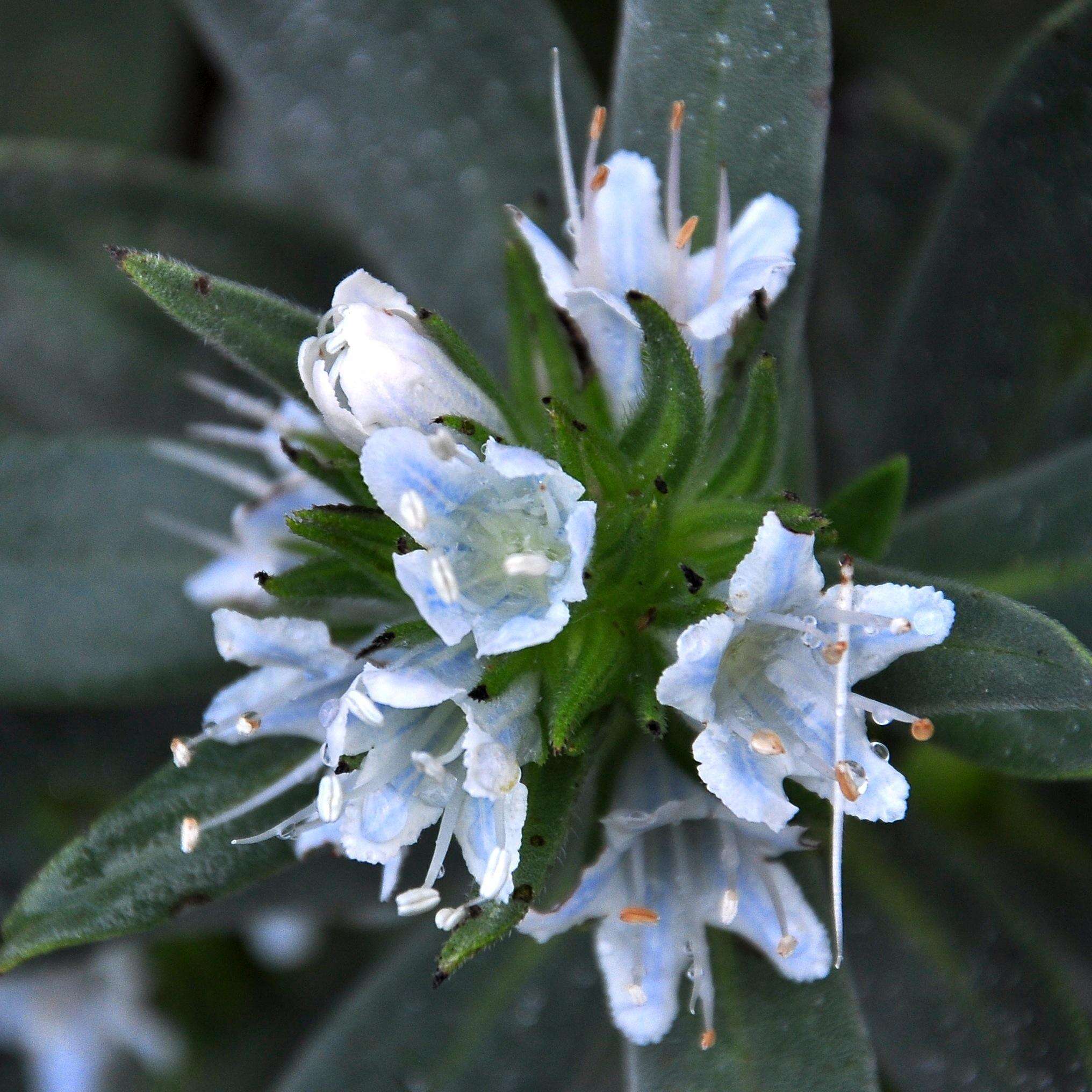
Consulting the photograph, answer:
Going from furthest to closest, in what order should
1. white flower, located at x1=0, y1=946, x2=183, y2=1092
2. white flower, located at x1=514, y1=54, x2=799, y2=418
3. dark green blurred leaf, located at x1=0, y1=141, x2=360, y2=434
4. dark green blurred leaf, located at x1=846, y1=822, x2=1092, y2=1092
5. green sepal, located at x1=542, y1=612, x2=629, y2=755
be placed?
white flower, located at x1=0, y1=946, x2=183, y2=1092 → dark green blurred leaf, located at x1=0, y1=141, x2=360, y2=434 → dark green blurred leaf, located at x1=846, y1=822, x2=1092, y2=1092 → white flower, located at x1=514, y1=54, x2=799, y2=418 → green sepal, located at x1=542, y1=612, x2=629, y2=755

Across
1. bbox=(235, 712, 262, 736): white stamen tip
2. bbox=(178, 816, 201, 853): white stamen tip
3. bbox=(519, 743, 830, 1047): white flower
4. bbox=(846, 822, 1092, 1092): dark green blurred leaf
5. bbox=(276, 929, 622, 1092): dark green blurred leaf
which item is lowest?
bbox=(276, 929, 622, 1092): dark green blurred leaf

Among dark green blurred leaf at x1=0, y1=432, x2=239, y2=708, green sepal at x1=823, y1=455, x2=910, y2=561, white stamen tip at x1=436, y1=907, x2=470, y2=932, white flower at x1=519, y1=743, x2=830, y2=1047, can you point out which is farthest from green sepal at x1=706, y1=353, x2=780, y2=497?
dark green blurred leaf at x1=0, y1=432, x2=239, y2=708

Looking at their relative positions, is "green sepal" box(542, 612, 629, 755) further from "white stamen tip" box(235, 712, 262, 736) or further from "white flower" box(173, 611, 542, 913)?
"white stamen tip" box(235, 712, 262, 736)

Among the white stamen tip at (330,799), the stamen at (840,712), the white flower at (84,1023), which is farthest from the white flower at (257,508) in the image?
→ the white flower at (84,1023)

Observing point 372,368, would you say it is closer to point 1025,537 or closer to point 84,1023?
point 1025,537

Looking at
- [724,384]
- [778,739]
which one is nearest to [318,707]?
[778,739]

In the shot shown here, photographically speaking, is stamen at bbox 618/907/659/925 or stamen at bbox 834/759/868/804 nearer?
stamen at bbox 834/759/868/804

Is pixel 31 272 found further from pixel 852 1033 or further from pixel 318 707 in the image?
pixel 852 1033
